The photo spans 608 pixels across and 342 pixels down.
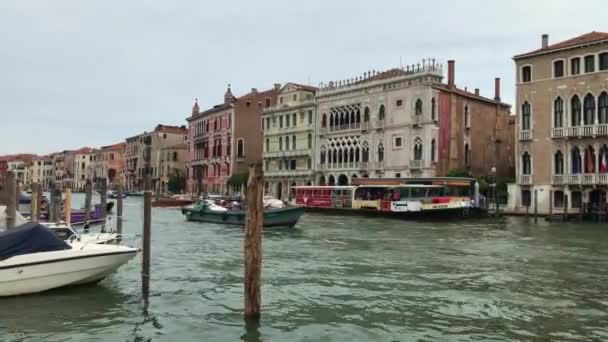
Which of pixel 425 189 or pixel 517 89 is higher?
pixel 517 89

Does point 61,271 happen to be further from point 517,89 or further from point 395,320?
point 517,89

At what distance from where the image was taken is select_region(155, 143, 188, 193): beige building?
68.6m

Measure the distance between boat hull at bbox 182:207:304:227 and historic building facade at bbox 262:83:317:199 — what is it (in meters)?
17.1

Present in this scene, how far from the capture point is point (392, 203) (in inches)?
1105

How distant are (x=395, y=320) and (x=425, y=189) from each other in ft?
67.1

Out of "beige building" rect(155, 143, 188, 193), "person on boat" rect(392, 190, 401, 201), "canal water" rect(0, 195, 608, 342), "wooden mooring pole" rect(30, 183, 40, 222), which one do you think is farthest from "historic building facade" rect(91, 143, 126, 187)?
"canal water" rect(0, 195, 608, 342)

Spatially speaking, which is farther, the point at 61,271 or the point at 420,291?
the point at 420,291

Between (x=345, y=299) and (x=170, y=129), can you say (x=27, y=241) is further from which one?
(x=170, y=129)

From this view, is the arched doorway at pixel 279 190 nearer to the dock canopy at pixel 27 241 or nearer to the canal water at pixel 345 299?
the canal water at pixel 345 299

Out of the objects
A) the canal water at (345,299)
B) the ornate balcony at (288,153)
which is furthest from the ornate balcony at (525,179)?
the ornate balcony at (288,153)

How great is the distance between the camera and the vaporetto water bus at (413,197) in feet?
88.6

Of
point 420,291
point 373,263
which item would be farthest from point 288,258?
point 420,291

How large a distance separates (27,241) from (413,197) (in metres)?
21.0

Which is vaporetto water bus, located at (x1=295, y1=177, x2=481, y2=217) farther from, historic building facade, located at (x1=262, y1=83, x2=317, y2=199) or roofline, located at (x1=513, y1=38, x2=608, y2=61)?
historic building facade, located at (x1=262, y1=83, x2=317, y2=199)
